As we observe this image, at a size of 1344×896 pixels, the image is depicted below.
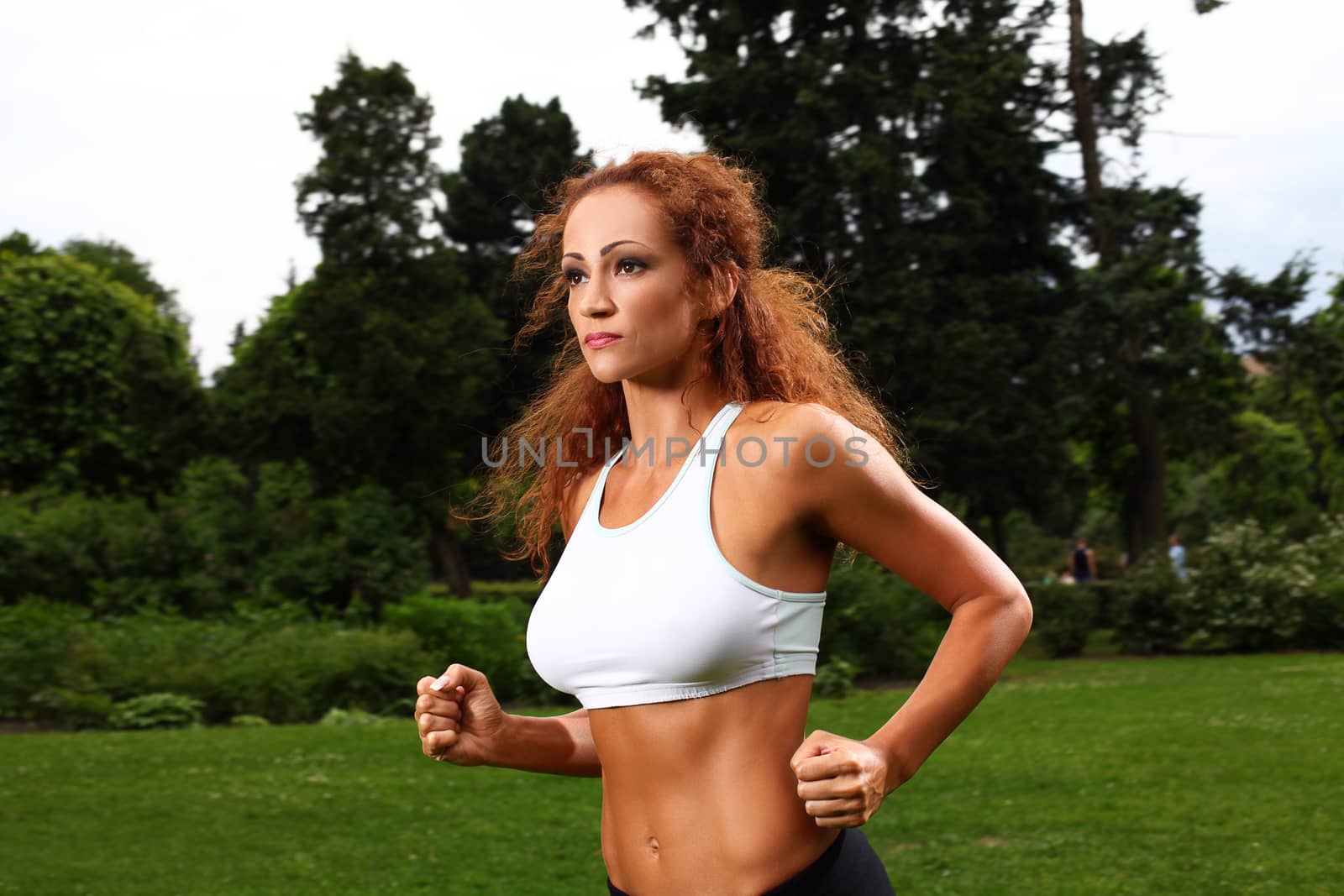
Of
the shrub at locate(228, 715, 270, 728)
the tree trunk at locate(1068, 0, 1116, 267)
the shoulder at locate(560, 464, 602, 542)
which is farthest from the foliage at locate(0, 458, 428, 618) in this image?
the shoulder at locate(560, 464, 602, 542)

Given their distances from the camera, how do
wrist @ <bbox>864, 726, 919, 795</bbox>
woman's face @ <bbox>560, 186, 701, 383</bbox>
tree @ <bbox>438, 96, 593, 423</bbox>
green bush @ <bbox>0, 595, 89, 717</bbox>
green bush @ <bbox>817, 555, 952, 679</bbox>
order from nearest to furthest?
wrist @ <bbox>864, 726, 919, 795</bbox> < woman's face @ <bbox>560, 186, 701, 383</bbox> < green bush @ <bbox>0, 595, 89, 717</bbox> < green bush @ <bbox>817, 555, 952, 679</bbox> < tree @ <bbox>438, 96, 593, 423</bbox>

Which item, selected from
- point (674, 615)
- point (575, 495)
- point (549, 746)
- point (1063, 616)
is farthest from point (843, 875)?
point (1063, 616)

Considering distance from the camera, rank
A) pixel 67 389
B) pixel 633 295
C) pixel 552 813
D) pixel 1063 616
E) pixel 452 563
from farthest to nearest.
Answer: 1. pixel 67 389
2. pixel 452 563
3. pixel 1063 616
4. pixel 552 813
5. pixel 633 295

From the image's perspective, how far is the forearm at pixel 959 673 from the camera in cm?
178

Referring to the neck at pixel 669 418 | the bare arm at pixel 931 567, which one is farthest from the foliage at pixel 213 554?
the bare arm at pixel 931 567

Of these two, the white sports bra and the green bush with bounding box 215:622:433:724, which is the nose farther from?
the green bush with bounding box 215:622:433:724

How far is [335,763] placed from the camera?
9867mm

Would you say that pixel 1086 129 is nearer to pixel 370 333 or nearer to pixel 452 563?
pixel 370 333

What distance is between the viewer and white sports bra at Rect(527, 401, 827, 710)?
184cm

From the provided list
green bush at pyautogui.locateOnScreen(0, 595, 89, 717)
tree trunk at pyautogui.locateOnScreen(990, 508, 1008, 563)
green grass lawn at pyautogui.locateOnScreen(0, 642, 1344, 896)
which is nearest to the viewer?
green grass lawn at pyautogui.locateOnScreen(0, 642, 1344, 896)

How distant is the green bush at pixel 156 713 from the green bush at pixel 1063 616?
12163 millimetres

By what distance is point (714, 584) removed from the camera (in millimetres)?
1844

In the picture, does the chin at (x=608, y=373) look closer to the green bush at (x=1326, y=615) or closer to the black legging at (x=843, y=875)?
the black legging at (x=843, y=875)

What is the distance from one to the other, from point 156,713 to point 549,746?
36.3ft
